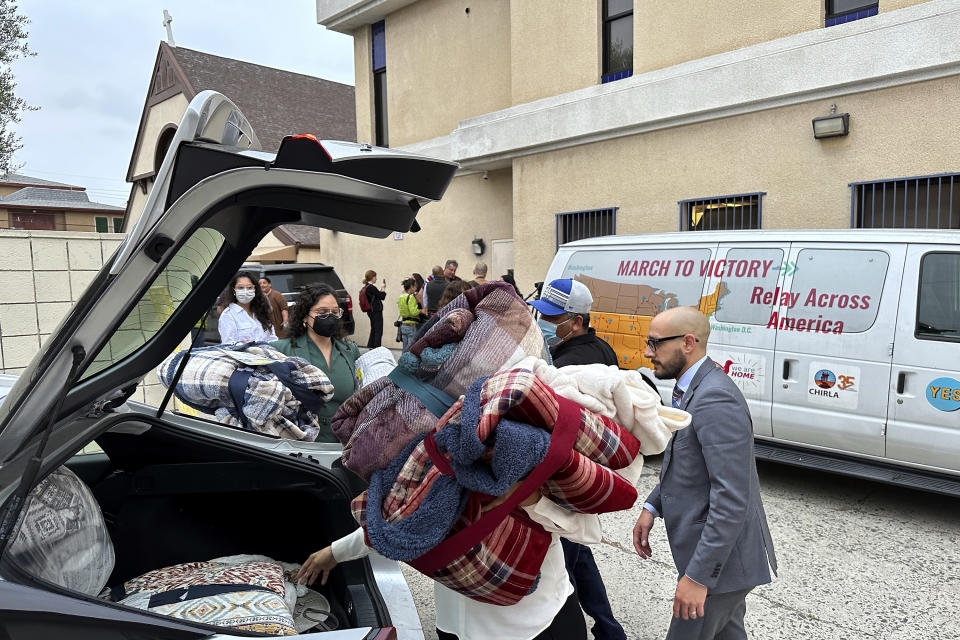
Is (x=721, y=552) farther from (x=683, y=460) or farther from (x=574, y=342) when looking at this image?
(x=574, y=342)

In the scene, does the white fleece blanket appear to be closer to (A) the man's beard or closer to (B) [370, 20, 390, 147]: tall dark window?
(A) the man's beard

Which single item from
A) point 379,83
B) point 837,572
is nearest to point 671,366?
point 837,572

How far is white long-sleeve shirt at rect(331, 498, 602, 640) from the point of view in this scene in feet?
6.06

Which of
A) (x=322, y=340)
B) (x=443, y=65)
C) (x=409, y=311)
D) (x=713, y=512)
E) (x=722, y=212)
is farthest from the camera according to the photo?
(x=443, y=65)

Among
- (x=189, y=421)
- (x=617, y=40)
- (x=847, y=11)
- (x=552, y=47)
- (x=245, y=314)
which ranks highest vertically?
(x=552, y=47)

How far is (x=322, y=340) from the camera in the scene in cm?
440

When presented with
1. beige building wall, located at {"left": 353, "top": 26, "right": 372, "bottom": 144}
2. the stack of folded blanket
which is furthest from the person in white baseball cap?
beige building wall, located at {"left": 353, "top": 26, "right": 372, "bottom": 144}

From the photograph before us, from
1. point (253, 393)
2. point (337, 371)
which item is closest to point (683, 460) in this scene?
point (253, 393)

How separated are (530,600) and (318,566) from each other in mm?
725

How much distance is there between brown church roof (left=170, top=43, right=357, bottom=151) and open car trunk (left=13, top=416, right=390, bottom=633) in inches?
1002

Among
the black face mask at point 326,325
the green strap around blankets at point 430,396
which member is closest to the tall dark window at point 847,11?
the black face mask at point 326,325

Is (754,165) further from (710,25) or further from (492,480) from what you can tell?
(492,480)

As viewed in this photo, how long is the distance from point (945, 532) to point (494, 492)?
4.55 metres

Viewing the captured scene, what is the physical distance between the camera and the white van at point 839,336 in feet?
15.5
